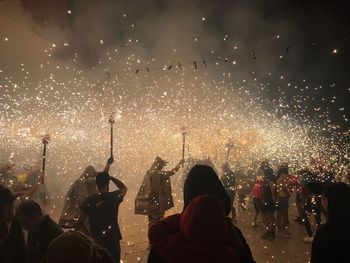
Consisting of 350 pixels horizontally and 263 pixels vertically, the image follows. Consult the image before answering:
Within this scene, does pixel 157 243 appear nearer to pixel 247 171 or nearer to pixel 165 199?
pixel 165 199

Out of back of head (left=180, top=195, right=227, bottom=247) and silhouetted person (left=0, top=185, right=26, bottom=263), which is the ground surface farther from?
back of head (left=180, top=195, right=227, bottom=247)

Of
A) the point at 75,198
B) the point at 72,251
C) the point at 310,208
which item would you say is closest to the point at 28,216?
the point at 72,251

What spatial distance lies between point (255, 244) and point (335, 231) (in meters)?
4.56

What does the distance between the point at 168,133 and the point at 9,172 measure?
11624mm

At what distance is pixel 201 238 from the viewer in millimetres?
1697

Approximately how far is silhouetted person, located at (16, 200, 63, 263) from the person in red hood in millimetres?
1606

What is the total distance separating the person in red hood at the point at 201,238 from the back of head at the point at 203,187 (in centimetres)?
54

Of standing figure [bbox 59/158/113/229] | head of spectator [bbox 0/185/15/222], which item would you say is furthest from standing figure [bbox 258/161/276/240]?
head of spectator [bbox 0/185/15/222]

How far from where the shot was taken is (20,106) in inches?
683

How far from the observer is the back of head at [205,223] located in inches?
66.9

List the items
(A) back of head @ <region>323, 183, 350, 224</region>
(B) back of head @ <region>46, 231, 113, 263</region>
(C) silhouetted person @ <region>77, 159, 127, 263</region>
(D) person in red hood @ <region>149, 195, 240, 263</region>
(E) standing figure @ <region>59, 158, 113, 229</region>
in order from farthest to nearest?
(E) standing figure @ <region>59, 158, 113, 229</region> → (C) silhouetted person @ <region>77, 159, 127, 263</region> → (A) back of head @ <region>323, 183, 350, 224</region> → (B) back of head @ <region>46, 231, 113, 263</region> → (D) person in red hood @ <region>149, 195, 240, 263</region>

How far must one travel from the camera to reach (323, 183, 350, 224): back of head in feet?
9.21

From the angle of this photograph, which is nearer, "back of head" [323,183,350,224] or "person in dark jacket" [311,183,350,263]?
"person in dark jacket" [311,183,350,263]

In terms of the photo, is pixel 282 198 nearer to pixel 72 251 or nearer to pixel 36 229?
pixel 36 229
